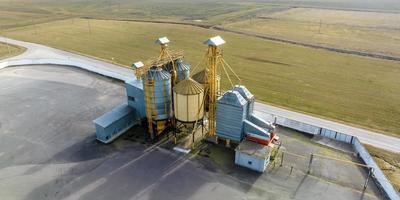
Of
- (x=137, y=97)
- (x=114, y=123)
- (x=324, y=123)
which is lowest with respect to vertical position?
(x=324, y=123)

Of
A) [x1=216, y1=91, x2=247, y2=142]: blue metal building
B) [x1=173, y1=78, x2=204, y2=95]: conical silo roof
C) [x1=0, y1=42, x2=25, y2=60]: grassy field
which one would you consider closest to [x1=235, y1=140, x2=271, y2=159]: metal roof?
[x1=216, y1=91, x2=247, y2=142]: blue metal building

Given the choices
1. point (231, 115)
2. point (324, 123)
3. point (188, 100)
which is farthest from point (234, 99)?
point (324, 123)

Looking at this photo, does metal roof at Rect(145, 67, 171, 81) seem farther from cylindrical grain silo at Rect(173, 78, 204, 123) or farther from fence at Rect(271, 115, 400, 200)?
fence at Rect(271, 115, 400, 200)

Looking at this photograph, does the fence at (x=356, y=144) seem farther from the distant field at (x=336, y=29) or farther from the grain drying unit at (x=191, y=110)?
the distant field at (x=336, y=29)

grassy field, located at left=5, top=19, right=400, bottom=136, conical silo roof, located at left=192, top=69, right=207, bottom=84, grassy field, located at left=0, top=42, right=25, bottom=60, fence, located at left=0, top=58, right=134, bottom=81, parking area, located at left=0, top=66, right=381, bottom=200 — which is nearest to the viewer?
parking area, located at left=0, top=66, right=381, bottom=200

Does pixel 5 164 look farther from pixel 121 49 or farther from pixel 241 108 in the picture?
pixel 121 49

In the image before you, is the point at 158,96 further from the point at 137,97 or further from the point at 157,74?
the point at 137,97
